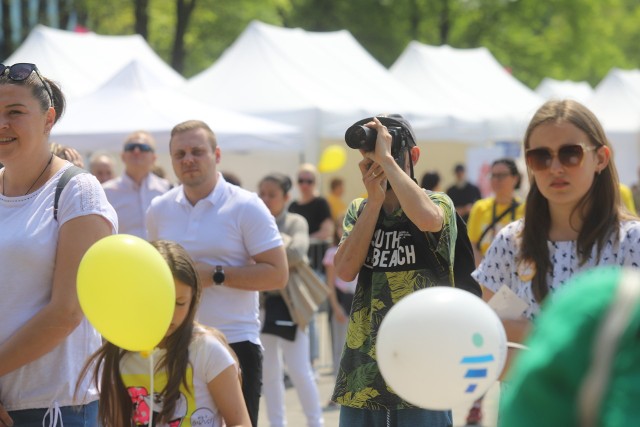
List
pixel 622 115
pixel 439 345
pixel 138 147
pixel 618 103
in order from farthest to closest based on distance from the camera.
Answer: pixel 618 103
pixel 622 115
pixel 138 147
pixel 439 345

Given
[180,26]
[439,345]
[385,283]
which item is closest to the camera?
[439,345]

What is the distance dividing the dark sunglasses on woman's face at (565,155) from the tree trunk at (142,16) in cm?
2669

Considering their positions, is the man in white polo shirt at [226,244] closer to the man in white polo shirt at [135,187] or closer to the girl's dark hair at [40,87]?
the girl's dark hair at [40,87]

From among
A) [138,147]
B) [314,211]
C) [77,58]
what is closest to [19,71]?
[138,147]

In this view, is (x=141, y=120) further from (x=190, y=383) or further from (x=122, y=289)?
(x=122, y=289)

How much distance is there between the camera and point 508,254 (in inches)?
139

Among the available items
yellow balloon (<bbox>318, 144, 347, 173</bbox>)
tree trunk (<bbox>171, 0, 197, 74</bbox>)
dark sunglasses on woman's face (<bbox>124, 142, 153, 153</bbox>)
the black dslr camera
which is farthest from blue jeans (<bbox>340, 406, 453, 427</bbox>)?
tree trunk (<bbox>171, 0, 197, 74</bbox>)

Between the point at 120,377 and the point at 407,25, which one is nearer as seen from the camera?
the point at 120,377

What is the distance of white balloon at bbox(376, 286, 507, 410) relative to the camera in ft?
7.60

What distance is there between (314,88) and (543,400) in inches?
611

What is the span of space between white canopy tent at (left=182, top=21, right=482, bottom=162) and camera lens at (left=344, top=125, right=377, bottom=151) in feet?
38.8

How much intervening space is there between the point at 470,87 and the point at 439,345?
21.4 m

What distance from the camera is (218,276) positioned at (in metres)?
4.93

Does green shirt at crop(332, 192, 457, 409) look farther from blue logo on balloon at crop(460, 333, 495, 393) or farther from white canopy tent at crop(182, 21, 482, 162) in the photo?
white canopy tent at crop(182, 21, 482, 162)
